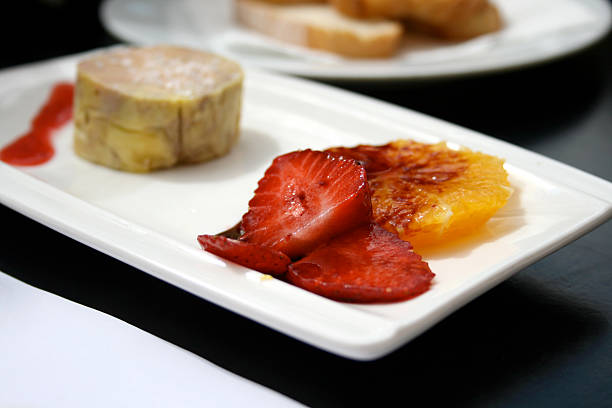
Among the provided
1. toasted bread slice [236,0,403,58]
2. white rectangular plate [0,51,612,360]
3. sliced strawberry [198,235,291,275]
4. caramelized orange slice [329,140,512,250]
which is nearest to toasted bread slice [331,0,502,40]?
toasted bread slice [236,0,403,58]

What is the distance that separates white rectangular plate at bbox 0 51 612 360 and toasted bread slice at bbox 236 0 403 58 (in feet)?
2.59

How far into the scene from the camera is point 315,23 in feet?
10.0

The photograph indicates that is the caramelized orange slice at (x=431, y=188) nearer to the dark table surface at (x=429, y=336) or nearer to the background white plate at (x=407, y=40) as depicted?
the dark table surface at (x=429, y=336)

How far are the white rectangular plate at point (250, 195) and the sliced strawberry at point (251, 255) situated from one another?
0.8 inches

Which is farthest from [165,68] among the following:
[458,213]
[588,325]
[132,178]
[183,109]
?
[588,325]

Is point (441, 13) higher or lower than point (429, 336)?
higher

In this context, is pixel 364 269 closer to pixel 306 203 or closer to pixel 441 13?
pixel 306 203

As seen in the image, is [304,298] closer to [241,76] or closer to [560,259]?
[560,259]

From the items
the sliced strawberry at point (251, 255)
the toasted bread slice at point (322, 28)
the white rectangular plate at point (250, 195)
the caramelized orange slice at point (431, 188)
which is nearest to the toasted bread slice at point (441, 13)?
the toasted bread slice at point (322, 28)

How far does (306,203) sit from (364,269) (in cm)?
19

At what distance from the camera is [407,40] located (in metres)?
3.18

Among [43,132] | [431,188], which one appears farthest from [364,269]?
[43,132]

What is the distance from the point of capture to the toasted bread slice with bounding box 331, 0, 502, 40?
298cm

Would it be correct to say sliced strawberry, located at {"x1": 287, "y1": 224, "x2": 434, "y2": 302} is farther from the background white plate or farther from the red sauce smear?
the background white plate
